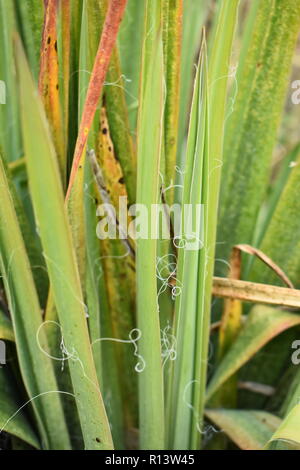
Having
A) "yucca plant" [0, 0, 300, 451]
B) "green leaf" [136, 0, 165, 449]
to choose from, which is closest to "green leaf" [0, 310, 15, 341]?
"yucca plant" [0, 0, 300, 451]

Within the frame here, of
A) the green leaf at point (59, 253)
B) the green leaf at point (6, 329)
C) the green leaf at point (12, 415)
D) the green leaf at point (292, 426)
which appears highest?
the green leaf at point (59, 253)

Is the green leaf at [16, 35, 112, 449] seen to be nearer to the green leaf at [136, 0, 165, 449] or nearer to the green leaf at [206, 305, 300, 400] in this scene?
the green leaf at [136, 0, 165, 449]

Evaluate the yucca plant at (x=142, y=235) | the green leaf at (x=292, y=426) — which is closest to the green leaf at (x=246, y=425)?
the yucca plant at (x=142, y=235)

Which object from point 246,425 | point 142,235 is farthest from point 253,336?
point 142,235

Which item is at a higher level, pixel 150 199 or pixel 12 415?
pixel 150 199

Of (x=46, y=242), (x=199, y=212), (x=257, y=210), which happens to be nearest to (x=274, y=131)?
(x=257, y=210)

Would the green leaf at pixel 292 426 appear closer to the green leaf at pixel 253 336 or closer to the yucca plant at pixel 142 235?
the yucca plant at pixel 142 235

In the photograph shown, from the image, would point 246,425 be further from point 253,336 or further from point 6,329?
point 6,329
